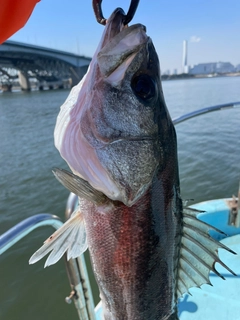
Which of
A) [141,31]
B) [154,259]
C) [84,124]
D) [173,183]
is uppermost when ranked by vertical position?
Answer: [141,31]

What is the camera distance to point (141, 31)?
1.01 m

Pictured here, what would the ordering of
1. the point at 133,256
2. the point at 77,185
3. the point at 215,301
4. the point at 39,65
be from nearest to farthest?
the point at 77,185 → the point at 133,256 → the point at 215,301 → the point at 39,65

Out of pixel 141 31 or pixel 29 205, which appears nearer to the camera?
pixel 141 31

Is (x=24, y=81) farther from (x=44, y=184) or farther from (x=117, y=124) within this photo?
(x=117, y=124)

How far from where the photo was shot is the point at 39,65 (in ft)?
153

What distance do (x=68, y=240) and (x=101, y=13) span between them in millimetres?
961

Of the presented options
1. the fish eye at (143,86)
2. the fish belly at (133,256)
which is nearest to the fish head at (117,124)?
the fish eye at (143,86)

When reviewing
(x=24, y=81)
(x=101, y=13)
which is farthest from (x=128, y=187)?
(x=24, y=81)

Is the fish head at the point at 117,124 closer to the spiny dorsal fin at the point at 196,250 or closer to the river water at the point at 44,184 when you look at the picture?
the spiny dorsal fin at the point at 196,250

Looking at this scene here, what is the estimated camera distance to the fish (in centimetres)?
105

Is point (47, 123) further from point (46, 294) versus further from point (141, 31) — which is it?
point (141, 31)

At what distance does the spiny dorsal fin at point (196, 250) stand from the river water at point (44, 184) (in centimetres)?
339

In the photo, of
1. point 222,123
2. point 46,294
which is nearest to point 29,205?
point 46,294

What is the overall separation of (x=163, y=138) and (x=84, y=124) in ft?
1.10
